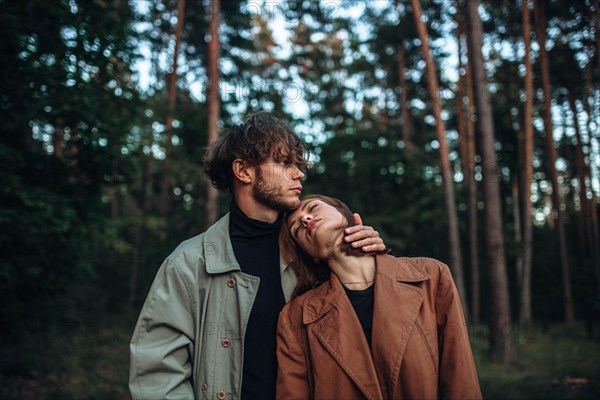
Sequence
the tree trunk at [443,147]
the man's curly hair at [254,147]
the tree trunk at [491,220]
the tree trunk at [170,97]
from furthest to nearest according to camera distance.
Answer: the tree trunk at [170,97]
the tree trunk at [443,147]
the tree trunk at [491,220]
the man's curly hair at [254,147]

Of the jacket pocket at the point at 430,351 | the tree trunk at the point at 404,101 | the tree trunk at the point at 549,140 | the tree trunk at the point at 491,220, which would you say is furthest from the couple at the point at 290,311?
the tree trunk at the point at 404,101

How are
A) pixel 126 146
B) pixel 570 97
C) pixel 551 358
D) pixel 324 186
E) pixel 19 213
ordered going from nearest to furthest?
pixel 19 213
pixel 126 146
pixel 551 358
pixel 324 186
pixel 570 97

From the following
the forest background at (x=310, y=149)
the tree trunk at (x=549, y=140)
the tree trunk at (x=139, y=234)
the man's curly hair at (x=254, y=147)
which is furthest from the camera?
the tree trunk at (x=549, y=140)

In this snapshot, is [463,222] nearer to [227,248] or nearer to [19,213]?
[19,213]

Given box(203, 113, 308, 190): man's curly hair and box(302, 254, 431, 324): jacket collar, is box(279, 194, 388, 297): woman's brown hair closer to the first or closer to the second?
box(302, 254, 431, 324): jacket collar

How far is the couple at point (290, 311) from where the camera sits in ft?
7.58

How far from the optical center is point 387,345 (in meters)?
2.30

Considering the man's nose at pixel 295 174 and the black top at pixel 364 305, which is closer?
the black top at pixel 364 305

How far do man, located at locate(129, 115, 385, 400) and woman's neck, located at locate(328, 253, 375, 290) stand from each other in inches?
4.1

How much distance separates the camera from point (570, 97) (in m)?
17.0

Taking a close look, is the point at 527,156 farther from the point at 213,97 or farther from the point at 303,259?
the point at 303,259

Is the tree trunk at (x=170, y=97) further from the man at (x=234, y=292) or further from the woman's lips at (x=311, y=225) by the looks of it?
the woman's lips at (x=311, y=225)

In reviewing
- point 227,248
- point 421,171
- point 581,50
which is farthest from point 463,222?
point 227,248

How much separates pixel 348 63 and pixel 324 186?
6961 mm
